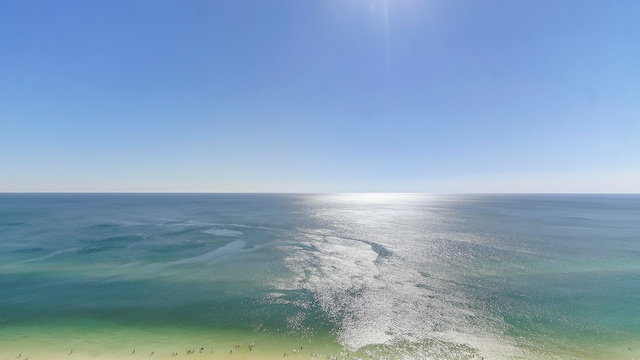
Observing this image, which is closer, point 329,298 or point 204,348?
point 204,348

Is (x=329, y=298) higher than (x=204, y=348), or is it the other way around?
(x=329, y=298)

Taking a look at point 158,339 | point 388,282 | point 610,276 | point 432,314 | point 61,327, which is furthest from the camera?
point 610,276

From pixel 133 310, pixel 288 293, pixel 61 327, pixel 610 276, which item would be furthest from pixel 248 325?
pixel 610 276

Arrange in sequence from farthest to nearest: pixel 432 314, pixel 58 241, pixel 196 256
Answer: pixel 58 241 < pixel 196 256 < pixel 432 314

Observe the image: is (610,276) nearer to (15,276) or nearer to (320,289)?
(320,289)

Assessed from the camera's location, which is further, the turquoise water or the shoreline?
the turquoise water

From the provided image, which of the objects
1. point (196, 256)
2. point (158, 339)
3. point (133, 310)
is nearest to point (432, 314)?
point (158, 339)

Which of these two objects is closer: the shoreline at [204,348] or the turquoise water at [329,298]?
the shoreline at [204,348]

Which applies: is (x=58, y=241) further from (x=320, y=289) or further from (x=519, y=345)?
(x=519, y=345)

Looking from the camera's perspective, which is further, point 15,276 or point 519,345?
point 15,276
